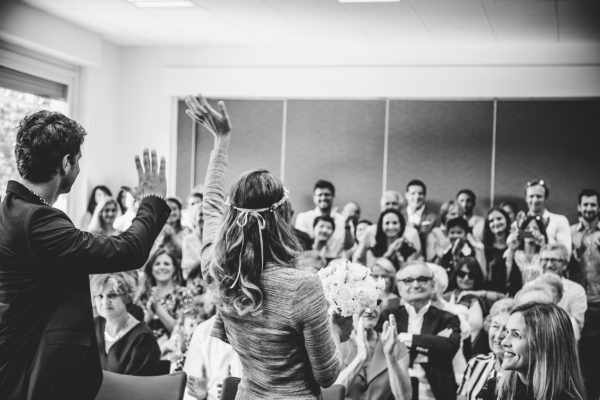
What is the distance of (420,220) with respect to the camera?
6949mm

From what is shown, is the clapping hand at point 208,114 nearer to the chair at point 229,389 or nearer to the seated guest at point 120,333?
the chair at point 229,389

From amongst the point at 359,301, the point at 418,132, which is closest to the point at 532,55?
the point at 418,132

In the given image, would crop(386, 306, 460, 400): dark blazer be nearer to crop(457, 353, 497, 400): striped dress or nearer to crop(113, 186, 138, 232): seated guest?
crop(457, 353, 497, 400): striped dress

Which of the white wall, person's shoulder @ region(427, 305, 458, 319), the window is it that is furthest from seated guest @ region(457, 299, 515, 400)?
the window

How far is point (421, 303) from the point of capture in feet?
13.0

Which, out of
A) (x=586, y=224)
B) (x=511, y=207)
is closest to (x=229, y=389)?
(x=586, y=224)

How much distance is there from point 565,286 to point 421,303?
1354 mm

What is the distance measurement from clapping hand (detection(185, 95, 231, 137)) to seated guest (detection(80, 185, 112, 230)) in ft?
18.1

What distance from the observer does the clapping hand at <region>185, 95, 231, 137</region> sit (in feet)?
6.86

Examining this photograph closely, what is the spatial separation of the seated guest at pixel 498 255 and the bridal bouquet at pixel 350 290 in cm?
241

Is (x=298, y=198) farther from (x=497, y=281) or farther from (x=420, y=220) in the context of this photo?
(x=497, y=281)

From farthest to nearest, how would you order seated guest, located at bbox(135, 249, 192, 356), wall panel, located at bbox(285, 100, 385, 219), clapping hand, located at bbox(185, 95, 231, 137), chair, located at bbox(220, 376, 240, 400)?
wall panel, located at bbox(285, 100, 385, 219) → seated guest, located at bbox(135, 249, 192, 356) → chair, located at bbox(220, 376, 240, 400) → clapping hand, located at bbox(185, 95, 231, 137)

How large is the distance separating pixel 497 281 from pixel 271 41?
3.81 m

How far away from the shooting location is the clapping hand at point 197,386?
3.64 meters
